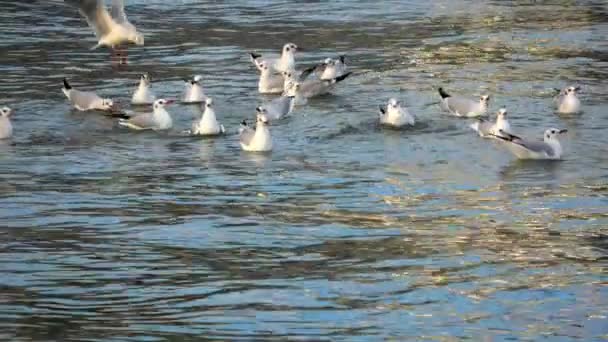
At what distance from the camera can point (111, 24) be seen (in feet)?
71.1

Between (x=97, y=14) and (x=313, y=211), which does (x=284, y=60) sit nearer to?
(x=97, y=14)

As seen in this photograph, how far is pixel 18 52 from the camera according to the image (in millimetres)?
25672

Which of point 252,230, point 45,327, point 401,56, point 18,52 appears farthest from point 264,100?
point 45,327

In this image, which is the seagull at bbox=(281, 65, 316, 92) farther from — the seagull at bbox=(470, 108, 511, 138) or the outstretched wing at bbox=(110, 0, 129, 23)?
the seagull at bbox=(470, 108, 511, 138)

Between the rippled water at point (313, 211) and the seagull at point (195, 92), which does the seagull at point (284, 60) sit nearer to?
the rippled water at point (313, 211)

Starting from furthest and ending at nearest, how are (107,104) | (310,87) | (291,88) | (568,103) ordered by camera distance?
(310,87), (291,88), (107,104), (568,103)

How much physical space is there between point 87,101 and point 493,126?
561 cm

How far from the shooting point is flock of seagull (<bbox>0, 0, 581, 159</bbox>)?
17031 millimetres

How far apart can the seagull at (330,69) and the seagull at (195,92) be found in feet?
6.40

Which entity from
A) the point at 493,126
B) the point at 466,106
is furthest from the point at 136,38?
the point at 493,126

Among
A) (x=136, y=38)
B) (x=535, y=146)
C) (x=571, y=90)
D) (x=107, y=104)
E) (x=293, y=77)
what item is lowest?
(x=535, y=146)

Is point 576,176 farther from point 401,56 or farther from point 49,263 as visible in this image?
point 401,56

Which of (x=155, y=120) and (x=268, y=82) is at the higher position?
(x=268, y=82)

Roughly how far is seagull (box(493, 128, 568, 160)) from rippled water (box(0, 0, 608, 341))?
25 cm
